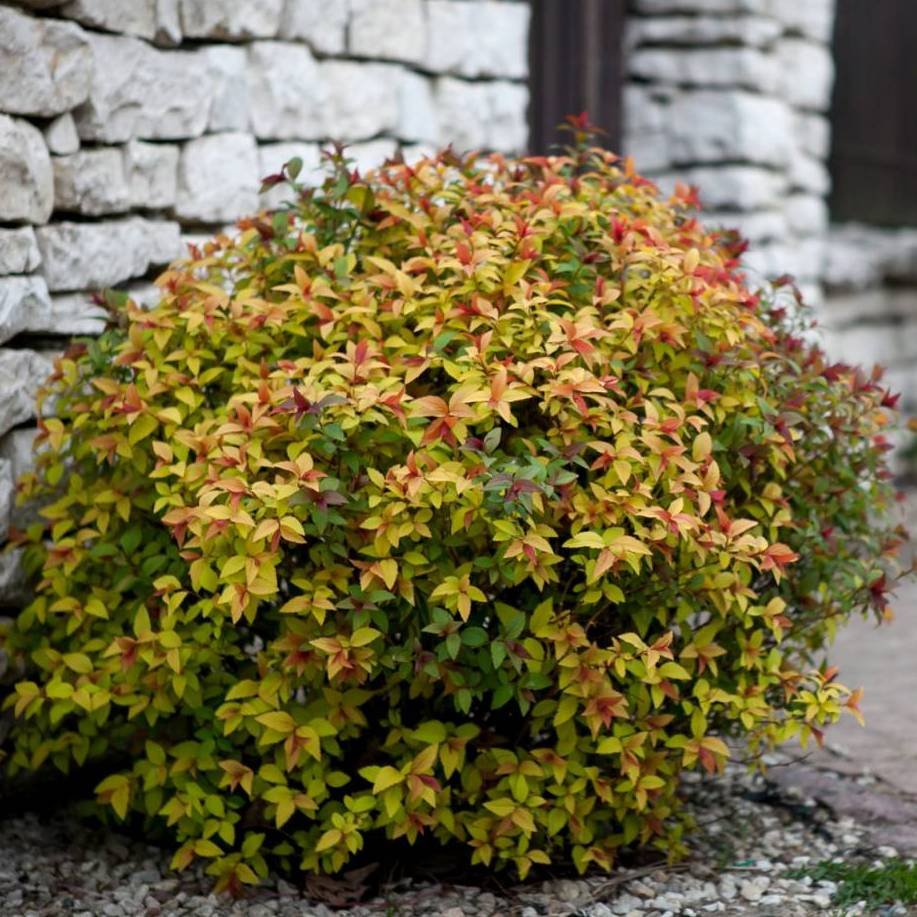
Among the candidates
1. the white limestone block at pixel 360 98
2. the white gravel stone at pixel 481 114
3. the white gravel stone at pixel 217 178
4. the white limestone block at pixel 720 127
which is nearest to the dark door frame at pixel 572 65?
the white limestone block at pixel 720 127

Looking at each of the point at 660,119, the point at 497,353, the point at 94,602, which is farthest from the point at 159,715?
the point at 660,119

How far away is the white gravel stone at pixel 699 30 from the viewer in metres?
6.49

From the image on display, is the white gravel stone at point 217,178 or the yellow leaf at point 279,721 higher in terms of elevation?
the white gravel stone at point 217,178

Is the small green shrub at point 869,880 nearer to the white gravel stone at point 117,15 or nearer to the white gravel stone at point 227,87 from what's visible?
the white gravel stone at point 227,87

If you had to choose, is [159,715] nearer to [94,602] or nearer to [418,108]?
[94,602]

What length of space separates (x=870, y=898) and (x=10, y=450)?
6.77ft

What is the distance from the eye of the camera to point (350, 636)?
109 inches

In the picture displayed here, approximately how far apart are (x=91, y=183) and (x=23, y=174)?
0.95ft

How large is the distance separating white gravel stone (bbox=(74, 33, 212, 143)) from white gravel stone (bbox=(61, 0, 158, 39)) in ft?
0.08

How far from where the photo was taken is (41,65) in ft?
10.6

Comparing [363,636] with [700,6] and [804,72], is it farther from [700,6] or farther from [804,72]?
[804,72]

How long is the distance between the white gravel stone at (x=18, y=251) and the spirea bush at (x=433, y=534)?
0.22m

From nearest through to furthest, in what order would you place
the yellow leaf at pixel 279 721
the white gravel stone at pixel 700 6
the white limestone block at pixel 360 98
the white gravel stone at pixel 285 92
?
1. the yellow leaf at pixel 279 721
2. the white gravel stone at pixel 285 92
3. the white limestone block at pixel 360 98
4. the white gravel stone at pixel 700 6

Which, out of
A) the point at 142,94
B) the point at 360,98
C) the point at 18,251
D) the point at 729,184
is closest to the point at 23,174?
the point at 18,251
